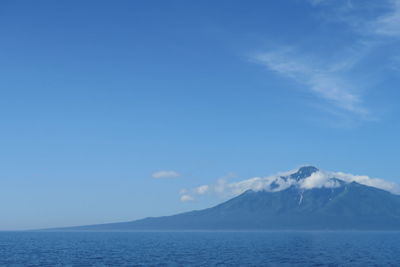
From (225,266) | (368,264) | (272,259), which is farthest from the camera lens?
(272,259)

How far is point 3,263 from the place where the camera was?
10031cm

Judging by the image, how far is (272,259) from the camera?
11006 cm

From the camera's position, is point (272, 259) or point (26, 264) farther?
point (272, 259)

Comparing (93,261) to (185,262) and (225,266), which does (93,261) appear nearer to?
(185,262)

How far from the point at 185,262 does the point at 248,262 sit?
14251mm

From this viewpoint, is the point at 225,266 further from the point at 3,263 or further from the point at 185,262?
the point at 3,263

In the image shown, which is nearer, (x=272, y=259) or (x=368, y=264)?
(x=368, y=264)

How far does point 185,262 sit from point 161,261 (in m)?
6.17

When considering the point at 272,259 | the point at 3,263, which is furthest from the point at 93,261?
the point at 272,259

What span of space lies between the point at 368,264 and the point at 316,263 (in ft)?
39.1

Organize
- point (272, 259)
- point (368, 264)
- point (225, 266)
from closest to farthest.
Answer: point (225, 266)
point (368, 264)
point (272, 259)

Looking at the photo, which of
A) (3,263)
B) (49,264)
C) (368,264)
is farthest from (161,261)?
(368,264)

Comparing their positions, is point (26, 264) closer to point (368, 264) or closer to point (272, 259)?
point (272, 259)

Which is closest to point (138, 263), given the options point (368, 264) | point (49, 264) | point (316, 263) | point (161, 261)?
point (161, 261)
